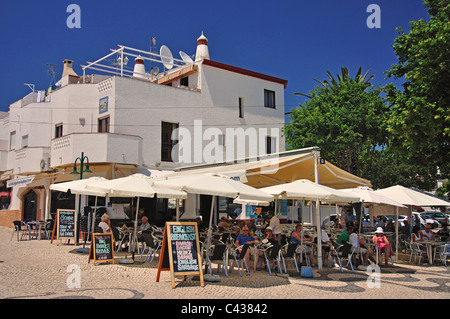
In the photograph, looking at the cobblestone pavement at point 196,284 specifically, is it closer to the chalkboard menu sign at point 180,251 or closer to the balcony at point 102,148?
the chalkboard menu sign at point 180,251

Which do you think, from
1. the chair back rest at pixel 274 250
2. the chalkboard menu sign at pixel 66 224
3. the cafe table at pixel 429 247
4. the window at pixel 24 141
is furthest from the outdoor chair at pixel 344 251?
the window at pixel 24 141

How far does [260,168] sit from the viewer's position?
15477 mm

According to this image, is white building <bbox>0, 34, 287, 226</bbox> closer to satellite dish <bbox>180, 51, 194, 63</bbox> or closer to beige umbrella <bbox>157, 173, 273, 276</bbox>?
satellite dish <bbox>180, 51, 194, 63</bbox>

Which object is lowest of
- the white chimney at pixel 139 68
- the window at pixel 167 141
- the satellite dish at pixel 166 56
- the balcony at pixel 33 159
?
the balcony at pixel 33 159

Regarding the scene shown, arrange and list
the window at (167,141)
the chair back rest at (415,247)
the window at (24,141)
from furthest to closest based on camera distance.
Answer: the window at (24,141), the window at (167,141), the chair back rest at (415,247)

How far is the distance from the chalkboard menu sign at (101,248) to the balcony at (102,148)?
8.97m

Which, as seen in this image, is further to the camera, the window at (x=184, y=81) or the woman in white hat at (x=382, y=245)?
the window at (x=184, y=81)

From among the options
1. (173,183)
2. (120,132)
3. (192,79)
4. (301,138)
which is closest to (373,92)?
(301,138)

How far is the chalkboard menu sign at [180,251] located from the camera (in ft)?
29.7

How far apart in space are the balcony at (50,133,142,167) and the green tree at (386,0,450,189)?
12232 millimetres

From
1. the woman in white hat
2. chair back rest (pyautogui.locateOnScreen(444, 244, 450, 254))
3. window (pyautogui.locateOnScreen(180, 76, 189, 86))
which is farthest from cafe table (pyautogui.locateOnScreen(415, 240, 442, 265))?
window (pyautogui.locateOnScreen(180, 76, 189, 86))

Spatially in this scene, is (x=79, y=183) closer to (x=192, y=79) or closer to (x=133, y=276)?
(x=133, y=276)

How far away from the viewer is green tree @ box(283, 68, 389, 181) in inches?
1019
